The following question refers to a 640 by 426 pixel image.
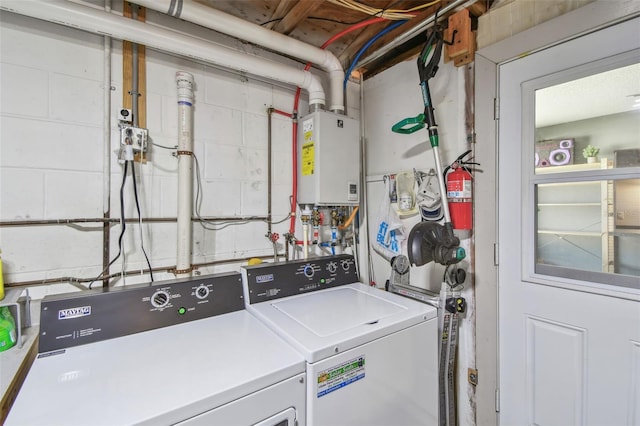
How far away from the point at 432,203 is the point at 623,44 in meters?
0.97

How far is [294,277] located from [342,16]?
165 cm

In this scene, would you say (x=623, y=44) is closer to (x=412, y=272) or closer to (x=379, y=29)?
(x=379, y=29)

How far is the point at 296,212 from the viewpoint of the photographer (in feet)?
6.70

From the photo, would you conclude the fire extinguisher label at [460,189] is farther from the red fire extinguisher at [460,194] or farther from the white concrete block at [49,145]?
the white concrete block at [49,145]

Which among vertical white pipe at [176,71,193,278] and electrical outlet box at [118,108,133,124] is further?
vertical white pipe at [176,71,193,278]

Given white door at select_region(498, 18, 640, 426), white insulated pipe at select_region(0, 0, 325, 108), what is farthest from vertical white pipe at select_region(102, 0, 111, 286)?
white door at select_region(498, 18, 640, 426)

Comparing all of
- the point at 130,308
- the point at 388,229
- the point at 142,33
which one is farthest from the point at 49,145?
the point at 388,229

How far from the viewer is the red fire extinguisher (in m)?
1.49

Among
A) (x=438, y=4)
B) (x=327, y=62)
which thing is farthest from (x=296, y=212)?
(x=438, y=4)

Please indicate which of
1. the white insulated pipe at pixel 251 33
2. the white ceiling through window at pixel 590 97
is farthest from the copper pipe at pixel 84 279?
the white ceiling through window at pixel 590 97

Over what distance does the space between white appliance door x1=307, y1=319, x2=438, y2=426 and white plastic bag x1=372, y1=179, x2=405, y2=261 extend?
0.70 meters

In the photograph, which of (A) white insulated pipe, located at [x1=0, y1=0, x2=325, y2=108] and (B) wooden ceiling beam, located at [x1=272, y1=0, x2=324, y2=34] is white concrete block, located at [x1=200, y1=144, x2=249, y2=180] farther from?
(B) wooden ceiling beam, located at [x1=272, y1=0, x2=324, y2=34]

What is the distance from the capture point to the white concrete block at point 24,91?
1231 millimetres

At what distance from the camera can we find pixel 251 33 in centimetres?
157
